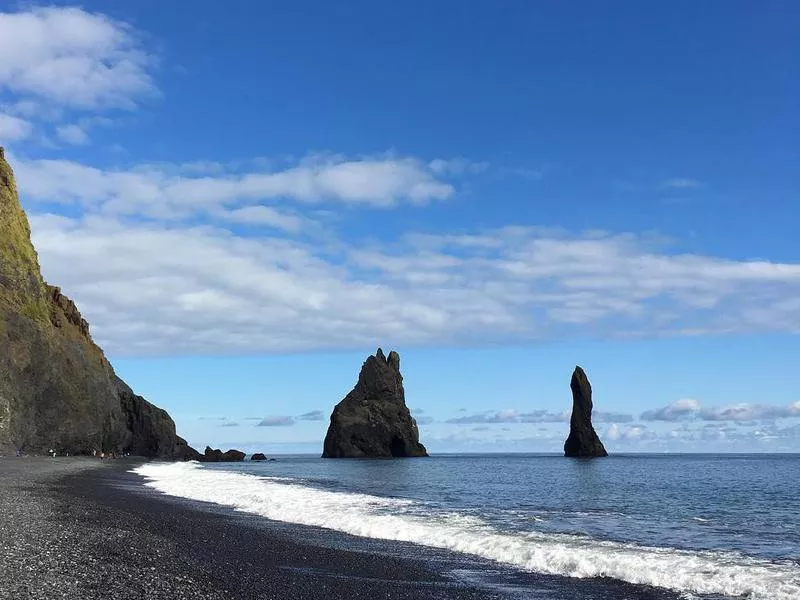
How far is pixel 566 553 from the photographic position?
21.0 meters

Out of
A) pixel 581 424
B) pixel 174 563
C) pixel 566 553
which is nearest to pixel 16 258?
pixel 174 563

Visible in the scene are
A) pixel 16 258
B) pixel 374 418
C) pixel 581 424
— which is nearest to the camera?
pixel 16 258

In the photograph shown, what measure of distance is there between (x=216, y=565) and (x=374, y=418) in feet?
518

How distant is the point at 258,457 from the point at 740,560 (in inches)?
7260

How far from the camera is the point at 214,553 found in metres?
19.2

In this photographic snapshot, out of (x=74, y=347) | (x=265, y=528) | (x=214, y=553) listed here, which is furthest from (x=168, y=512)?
(x=74, y=347)

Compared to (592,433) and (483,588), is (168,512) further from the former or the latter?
(592,433)

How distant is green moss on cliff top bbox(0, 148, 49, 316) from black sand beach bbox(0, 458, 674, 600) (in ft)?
228

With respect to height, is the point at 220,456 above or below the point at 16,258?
below

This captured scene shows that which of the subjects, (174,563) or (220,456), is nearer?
(174,563)

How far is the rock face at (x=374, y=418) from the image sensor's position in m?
173

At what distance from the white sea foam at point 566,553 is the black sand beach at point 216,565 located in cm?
133

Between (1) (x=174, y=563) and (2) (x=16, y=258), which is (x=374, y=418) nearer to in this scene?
(2) (x=16, y=258)

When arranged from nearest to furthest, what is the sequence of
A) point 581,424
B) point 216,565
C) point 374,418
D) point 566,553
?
point 216,565 < point 566,553 < point 374,418 < point 581,424
